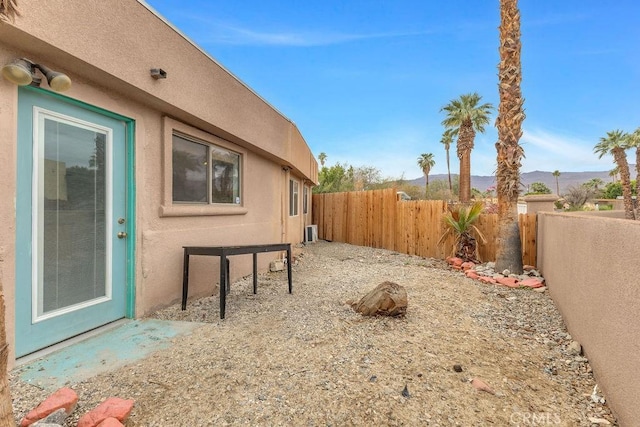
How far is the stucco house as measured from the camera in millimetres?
2754

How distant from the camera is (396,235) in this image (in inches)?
445

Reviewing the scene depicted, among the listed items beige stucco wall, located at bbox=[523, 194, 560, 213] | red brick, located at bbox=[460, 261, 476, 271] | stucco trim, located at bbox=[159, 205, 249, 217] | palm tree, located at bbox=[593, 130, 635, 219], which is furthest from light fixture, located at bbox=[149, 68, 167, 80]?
palm tree, located at bbox=[593, 130, 635, 219]

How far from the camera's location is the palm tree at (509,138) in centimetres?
700

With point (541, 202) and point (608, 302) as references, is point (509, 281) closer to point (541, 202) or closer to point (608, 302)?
point (541, 202)

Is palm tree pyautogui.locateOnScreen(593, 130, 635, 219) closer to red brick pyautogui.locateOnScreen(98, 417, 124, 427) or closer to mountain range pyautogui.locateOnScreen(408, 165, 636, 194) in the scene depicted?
mountain range pyautogui.locateOnScreen(408, 165, 636, 194)

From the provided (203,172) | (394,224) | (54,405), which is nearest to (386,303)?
(54,405)

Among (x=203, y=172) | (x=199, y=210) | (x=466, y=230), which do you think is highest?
(x=203, y=172)

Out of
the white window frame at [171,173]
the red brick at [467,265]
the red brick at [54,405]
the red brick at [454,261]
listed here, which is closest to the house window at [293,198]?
the white window frame at [171,173]

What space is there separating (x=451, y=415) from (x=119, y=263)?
3855 millimetres

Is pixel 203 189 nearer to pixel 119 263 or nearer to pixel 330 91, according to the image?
pixel 119 263

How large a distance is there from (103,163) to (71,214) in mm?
710

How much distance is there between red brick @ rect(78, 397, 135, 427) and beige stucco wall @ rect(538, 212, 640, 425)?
324 cm

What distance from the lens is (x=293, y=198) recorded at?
11.3m

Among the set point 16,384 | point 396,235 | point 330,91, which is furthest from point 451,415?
point 330,91
